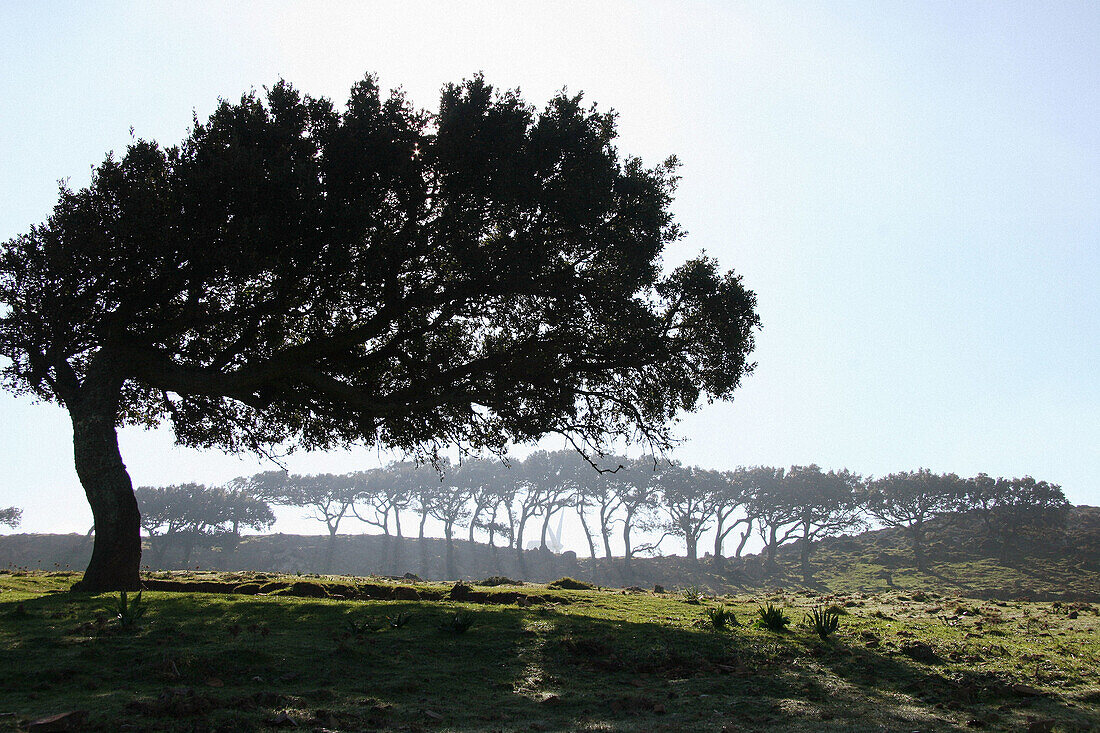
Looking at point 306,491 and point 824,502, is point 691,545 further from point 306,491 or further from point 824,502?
point 306,491

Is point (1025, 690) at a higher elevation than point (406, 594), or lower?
higher

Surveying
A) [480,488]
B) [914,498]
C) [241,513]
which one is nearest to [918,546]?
[914,498]

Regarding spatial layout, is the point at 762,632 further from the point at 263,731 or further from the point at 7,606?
the point at 7,606

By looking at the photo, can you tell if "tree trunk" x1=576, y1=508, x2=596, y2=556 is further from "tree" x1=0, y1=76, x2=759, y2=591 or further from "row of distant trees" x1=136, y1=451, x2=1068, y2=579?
"tree" x1=0, y1=76, x2=759, y2=591

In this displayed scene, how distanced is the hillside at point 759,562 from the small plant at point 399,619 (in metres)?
42.2

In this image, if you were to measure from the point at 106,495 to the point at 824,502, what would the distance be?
3136 inches

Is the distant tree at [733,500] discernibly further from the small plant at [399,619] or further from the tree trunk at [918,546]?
the small plant at [399,619]

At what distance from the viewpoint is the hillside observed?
2200 inches

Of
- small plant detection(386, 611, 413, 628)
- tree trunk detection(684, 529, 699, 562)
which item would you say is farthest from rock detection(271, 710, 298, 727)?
tree trunk detection(684, 529, 699, 562)

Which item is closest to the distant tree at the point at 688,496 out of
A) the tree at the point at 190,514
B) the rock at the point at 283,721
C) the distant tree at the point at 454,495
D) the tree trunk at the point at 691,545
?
the tree trunk at the point at 691,545

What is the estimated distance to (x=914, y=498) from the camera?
7462cm

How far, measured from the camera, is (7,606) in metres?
11.3

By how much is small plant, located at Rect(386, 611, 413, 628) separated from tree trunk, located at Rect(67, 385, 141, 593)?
787 cm

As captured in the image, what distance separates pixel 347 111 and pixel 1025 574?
65393 mm
